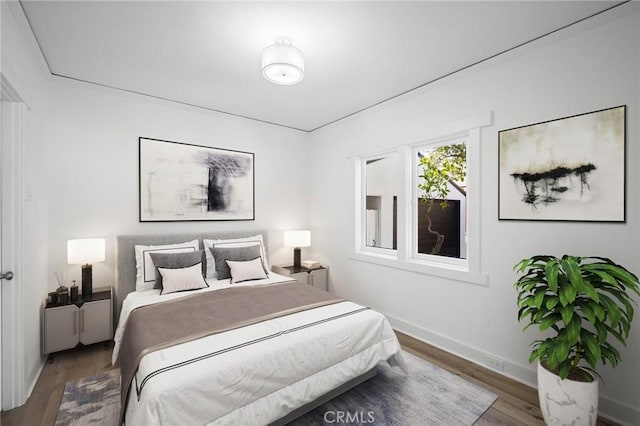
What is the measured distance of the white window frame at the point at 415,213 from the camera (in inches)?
106

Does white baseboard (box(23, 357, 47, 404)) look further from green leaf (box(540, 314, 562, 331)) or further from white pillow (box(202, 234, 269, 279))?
green leaf (box(540, 314, 562, 331))

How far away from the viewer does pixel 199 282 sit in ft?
9.77

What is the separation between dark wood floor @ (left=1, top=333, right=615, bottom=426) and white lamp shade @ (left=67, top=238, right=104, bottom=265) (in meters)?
0.88

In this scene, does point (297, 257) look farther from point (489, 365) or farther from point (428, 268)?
point (489, 365)

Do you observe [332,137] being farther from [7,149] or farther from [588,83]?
[7,149]

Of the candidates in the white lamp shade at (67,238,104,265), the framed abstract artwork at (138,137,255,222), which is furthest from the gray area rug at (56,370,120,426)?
the framed abstract artwork at (138,137,255,222)

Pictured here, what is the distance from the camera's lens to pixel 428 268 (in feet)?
10.1

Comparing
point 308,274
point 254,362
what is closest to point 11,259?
point 254,362

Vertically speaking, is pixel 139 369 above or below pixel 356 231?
below

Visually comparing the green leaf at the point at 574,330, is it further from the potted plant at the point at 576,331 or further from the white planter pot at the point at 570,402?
the white planter pot at the point at 570,402

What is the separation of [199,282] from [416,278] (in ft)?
7.45

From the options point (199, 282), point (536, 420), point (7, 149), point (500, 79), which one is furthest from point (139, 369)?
point (500, 79)

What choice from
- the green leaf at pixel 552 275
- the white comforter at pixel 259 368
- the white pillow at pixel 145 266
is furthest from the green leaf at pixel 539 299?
the white pillow at pixel 145 266

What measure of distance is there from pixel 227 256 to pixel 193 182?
1034 millimetres
